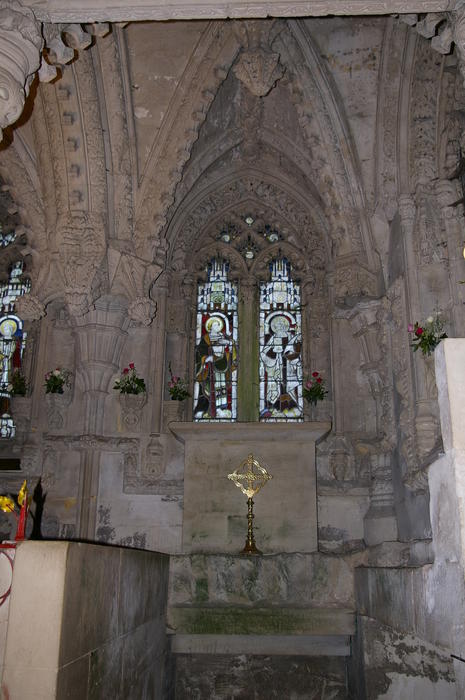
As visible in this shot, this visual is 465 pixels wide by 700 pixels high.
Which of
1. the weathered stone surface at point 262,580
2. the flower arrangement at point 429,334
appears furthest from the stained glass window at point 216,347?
the flower arrangement at point 429,334

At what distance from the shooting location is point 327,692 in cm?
693

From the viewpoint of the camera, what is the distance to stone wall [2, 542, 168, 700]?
3.04 metres

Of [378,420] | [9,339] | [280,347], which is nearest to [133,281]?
[9,339]

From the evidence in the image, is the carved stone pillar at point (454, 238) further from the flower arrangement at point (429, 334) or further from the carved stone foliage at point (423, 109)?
the carved stone foliage at point (423, 109)

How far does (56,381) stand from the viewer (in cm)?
924

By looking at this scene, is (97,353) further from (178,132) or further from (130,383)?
(178,132)

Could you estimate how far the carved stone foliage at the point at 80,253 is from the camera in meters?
8.79

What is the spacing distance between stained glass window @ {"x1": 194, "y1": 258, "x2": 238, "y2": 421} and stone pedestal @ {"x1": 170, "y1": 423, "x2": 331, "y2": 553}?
2.20m

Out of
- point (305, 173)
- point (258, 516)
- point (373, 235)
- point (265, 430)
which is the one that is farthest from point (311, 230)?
point (258, 516)

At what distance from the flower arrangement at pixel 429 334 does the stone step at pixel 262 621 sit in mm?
2743

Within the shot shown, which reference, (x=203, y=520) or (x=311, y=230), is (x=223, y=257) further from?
(x=203, y=520)

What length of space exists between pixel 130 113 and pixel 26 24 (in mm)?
4313

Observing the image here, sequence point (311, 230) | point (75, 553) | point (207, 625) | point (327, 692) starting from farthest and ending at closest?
point (311, 230)
point (327, 692)
point (207, 625)
point (75, 553)

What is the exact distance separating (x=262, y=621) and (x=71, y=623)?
3555mm
